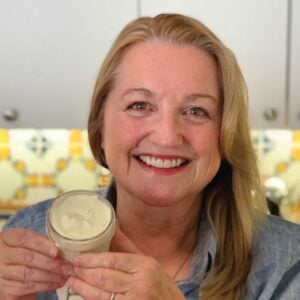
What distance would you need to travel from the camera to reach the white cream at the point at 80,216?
0.75 m

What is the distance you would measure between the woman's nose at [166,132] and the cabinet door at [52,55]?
963 millimetres

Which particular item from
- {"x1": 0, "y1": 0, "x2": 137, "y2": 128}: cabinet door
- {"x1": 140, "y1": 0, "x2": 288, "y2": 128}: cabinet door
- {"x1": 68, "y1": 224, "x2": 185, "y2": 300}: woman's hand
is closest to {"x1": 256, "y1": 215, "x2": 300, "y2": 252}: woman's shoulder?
{"x1": 68, "y1": 224, "x2": 185, "y2": 300}: woman's hand

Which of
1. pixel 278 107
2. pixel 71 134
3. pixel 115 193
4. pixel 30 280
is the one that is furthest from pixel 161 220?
pixel 278 107

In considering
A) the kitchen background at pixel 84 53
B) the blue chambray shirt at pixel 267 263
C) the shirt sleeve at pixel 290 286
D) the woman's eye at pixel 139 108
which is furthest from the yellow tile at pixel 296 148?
the woman's eye at pixel 139 108

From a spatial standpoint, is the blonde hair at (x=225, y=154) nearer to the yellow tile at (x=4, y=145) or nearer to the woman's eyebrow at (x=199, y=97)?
the woman's eyebrow at (x=199, y=97)

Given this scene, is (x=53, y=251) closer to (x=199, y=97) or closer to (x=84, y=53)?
(x=199, y=97)

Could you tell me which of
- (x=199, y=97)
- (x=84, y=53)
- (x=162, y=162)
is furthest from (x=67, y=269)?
(x=84, y=53)

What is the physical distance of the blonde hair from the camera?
103 cm

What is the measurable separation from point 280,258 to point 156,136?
297 millimetres

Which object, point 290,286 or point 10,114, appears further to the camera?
point 10,114

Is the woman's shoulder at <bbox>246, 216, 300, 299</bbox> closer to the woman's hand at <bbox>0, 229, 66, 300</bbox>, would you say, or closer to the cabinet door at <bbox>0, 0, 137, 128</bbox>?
the woman's hand at <bbox>0, 229, 66, 300</bbox>

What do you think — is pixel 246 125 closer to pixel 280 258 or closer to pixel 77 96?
pixel 280 258

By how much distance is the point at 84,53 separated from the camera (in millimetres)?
1907

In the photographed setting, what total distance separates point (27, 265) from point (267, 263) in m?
0.41
